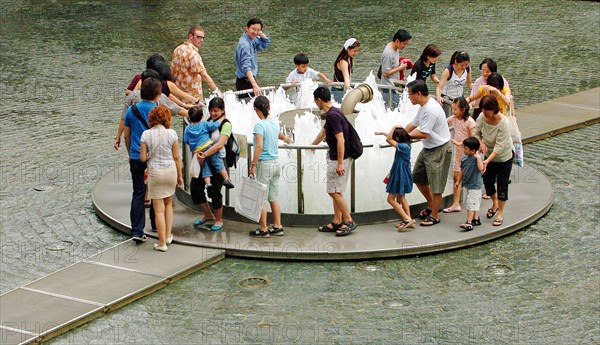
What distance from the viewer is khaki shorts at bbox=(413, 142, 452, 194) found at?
11484 millimetres

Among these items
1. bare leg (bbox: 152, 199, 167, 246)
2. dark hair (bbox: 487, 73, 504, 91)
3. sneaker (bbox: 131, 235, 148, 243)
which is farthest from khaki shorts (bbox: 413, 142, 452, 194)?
sneaker (bbox: 131, 235, 148, 243)

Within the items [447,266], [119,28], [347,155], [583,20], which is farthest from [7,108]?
[583,20]

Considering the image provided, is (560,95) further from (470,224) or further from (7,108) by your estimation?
(7,108)

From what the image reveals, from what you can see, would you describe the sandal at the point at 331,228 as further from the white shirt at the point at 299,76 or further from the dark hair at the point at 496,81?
the white shirt at the point at 299,76

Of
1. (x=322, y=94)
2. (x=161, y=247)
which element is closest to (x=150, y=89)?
(x=161, y=247)

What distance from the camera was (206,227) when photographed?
11.6 meters

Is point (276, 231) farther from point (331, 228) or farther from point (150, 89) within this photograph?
point (150, 89)

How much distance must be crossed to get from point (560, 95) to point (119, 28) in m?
10.8

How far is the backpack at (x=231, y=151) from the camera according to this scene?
1135cm

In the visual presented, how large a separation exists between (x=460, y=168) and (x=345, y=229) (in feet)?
5.07

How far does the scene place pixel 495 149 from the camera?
11469 millimetres

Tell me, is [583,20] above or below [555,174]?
above

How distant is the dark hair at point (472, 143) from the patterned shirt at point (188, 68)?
3570mm

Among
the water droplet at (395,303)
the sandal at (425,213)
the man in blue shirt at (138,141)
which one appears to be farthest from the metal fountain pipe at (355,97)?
the water droplet at (395,303)
